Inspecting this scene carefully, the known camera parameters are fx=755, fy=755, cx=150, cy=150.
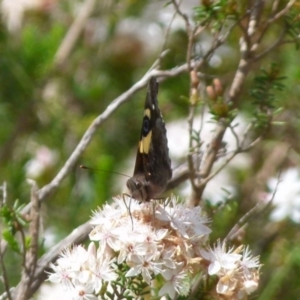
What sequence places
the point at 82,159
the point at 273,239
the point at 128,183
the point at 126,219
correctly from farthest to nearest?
the point at 82,159
the point at 273,239
the point at 128,183
the point at 126,219

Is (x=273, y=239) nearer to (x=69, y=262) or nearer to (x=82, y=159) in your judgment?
(x=82, y=159)

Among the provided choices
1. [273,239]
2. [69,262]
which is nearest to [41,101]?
[273,239]

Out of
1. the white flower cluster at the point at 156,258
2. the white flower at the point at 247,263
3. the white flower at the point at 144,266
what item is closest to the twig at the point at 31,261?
the white flower cluster at the point at 156,258

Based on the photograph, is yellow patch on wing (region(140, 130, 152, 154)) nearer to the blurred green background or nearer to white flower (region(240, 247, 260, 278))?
white flower (region(240, 247, 260, 278))

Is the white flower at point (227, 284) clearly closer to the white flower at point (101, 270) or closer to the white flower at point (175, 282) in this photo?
the white flower at point (175, 282)

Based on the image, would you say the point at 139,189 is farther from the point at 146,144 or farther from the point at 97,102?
the point at 97,102

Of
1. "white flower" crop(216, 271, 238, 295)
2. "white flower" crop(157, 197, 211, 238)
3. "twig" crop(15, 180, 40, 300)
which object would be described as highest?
"twig" crop(15, 180, 40, 300)

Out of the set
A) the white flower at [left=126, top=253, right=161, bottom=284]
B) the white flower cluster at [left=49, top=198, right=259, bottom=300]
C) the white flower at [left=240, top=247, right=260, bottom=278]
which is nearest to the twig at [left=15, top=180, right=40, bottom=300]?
the white flower cluster at [left=49, top=198, right=259, bottom=300]
